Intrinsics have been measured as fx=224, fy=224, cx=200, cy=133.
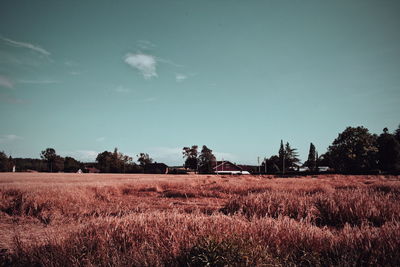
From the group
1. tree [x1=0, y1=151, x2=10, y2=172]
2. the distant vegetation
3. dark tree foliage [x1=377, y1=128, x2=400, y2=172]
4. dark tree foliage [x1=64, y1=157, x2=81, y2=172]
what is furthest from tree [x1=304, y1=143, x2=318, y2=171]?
tree [x1=0, y1=151, x2=10, y2=172]

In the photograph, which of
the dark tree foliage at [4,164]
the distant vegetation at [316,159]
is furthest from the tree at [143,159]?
the dark tree foliage at [4,164]

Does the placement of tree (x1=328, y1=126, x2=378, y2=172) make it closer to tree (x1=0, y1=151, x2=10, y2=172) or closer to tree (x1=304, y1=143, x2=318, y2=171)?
tree (x1=304, y1=143, x2=318, y2=171)

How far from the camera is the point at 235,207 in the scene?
A: 7.69m

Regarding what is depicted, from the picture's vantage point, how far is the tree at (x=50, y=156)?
104 metres

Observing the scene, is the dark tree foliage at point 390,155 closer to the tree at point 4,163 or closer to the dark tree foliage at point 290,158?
the dark tree foliage at point 290,158

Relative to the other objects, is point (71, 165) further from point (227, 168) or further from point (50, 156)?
point (227, 168)

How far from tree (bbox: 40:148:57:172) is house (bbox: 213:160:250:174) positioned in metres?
77.9

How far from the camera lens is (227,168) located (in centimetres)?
7906

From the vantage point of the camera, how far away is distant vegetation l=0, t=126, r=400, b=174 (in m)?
52.7

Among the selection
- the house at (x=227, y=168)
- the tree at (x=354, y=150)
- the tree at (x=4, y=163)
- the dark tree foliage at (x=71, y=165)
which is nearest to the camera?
the tree at (x=354, y=150)

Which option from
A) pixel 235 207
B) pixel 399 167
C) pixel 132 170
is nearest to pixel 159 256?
pixel 235 207

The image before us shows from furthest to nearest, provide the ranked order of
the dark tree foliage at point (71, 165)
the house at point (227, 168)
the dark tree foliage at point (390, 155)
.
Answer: the dark tree foliage at point (71, 165)
the house at point (227, 168)
the dark tree foliage at point (390, 155)

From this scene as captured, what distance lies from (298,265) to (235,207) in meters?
4.88

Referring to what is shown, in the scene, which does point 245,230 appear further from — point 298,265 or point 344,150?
point 344,150
